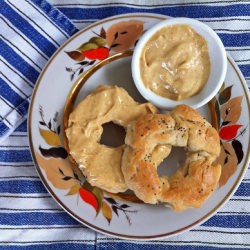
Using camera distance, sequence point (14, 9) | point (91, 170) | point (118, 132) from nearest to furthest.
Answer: point (91, 170) → point (118, 132) → point (14, 9)

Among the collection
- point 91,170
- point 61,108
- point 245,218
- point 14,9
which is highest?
point 14,9

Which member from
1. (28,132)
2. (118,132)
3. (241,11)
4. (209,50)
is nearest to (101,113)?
(118,132)

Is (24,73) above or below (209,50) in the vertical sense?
above

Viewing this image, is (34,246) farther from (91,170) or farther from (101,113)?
(101,113)

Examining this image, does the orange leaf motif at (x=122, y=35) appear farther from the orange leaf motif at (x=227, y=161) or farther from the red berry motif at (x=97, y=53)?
the orange leaf motif at (x=227, y=161)

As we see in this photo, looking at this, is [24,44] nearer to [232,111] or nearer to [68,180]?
[68,180]

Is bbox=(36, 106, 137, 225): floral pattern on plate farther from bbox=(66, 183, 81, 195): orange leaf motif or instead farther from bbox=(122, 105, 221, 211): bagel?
bbox=(122, 105, 221, 211): bagel

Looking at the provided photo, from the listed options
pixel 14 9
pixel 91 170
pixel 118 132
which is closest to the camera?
pixel 91 170

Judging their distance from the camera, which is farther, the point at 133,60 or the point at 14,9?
the point at 14,9
